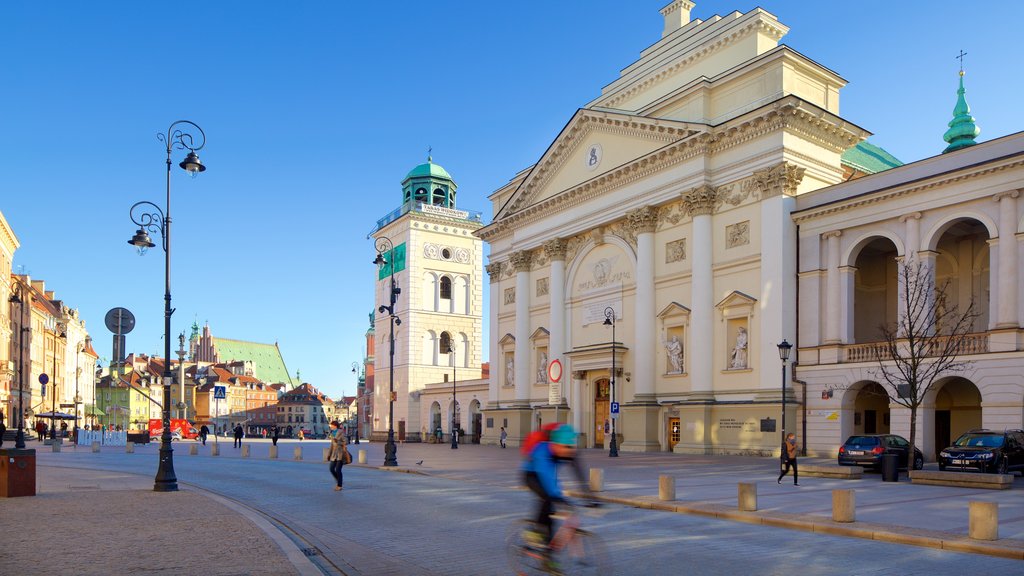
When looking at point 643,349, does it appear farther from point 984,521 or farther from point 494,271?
point 984,521

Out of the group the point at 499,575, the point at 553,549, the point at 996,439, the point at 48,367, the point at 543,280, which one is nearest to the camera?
the point at 553,549

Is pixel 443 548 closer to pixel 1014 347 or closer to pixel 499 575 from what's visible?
pixel 499 575

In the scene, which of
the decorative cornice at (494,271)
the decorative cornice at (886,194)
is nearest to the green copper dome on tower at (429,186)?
the decorative cornice at (494,271)

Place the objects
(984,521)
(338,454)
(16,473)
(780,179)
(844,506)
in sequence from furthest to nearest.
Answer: (780,179) < (338,454) < (16,473) < (844,506) < (984,521)

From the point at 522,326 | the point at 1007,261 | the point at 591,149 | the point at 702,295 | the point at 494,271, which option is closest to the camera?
the point at 1007,261

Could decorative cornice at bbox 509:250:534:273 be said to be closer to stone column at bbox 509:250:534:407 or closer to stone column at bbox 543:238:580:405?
stone column at bbox 509:250:534:407

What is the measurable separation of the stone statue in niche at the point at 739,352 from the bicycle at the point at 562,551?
3039cm

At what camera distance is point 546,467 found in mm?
9266

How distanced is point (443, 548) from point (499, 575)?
2066mm

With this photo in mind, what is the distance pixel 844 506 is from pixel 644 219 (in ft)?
98.6

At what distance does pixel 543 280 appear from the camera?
53.0m

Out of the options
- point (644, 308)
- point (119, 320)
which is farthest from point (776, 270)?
point (119, 320)

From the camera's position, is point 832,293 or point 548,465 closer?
point 548,465

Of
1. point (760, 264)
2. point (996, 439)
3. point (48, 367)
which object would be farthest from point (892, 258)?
point (48, 367)
